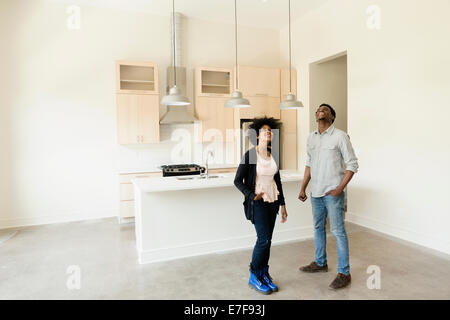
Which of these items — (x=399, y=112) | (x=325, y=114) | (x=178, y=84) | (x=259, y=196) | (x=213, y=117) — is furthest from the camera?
(x=213, y=117)

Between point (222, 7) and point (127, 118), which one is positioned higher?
point (222, 7)

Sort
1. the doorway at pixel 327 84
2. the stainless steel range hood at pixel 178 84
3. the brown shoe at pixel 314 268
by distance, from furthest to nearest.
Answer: the doorway at pixel 327 84 < the stainless steel range hood at pixel 178 84 < the brown shoe at pixel 314 268

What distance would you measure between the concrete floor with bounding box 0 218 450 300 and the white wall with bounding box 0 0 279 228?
3.58ft

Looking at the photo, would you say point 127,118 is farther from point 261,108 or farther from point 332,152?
point 332,152

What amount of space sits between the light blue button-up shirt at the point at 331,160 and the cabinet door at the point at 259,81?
3103mm

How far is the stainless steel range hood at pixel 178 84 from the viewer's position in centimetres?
533

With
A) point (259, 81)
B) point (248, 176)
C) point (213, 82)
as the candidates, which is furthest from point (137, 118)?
point (248, 176)

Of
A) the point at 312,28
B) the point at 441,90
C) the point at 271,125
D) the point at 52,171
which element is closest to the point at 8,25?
the point at 52,171

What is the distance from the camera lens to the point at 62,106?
5.08m

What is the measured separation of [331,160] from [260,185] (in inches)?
28.5

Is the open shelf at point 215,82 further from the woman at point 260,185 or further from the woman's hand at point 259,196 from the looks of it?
the woman's hand at point 259,196

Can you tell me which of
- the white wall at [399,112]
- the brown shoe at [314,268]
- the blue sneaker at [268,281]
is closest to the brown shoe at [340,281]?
the brown shoe at [314,268]

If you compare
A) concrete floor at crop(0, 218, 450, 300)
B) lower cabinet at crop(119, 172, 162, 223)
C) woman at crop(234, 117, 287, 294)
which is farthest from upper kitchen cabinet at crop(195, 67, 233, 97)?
woman at crop(234, 117, 287, 294)
